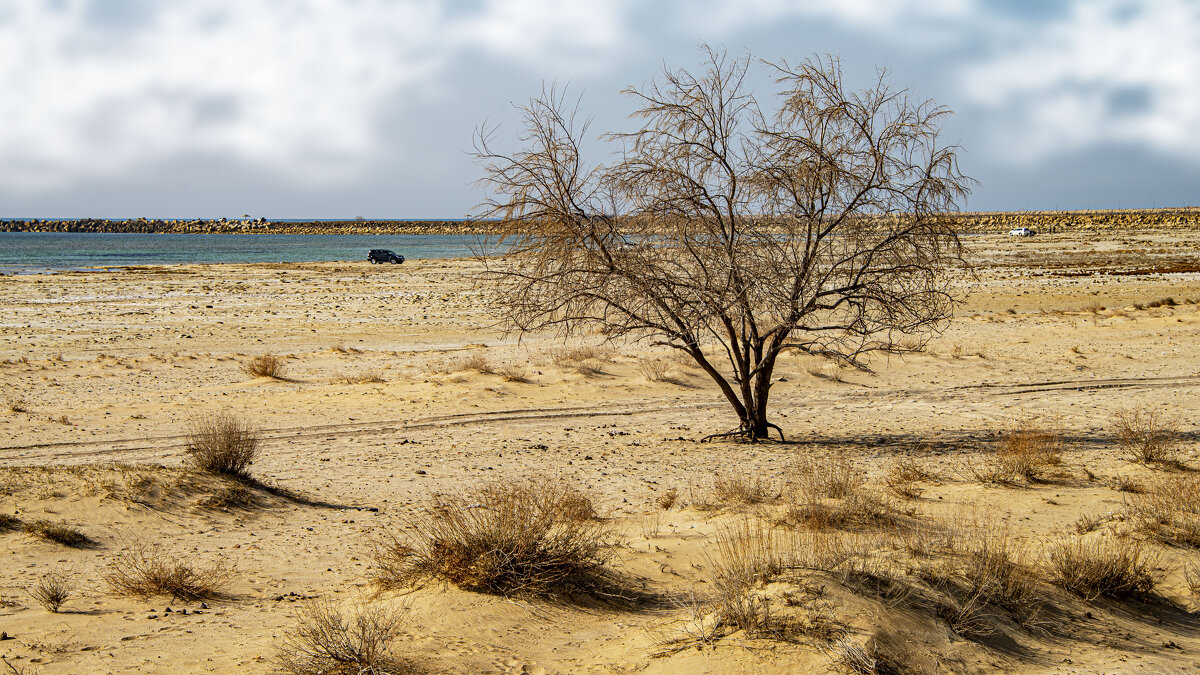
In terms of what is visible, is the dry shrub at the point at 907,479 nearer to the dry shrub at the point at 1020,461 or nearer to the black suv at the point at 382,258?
the dry shrub at the point at 1020,461

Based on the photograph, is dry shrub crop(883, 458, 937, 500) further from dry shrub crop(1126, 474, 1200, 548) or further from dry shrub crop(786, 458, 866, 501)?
dry shrub crop(1126, 474, 1200, 548)

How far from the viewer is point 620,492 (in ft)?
35.7

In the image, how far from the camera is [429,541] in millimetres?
6828

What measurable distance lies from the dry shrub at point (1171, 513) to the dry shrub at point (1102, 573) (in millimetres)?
1218

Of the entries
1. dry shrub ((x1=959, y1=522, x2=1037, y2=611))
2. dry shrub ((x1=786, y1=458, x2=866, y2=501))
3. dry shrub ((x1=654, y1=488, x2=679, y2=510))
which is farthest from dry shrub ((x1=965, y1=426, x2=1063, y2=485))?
dry shrub ((x1=959, y1=522, x2=1037, y2=611))

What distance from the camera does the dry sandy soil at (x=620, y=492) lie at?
5844mm

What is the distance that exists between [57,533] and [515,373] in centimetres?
1171

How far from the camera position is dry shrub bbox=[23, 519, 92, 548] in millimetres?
8023

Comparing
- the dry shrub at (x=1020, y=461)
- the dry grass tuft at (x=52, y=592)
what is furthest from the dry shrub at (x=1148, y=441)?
the dry grass tuft at (x=52, y=592)

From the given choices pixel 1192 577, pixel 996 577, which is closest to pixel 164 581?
pixel 996 577

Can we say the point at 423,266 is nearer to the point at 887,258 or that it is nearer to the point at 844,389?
the point at 844,389

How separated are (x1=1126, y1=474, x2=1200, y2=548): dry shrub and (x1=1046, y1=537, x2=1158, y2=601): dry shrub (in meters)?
1.22

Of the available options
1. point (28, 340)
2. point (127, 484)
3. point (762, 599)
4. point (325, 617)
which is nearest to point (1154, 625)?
point (762, 599)

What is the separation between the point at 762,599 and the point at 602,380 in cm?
1315
